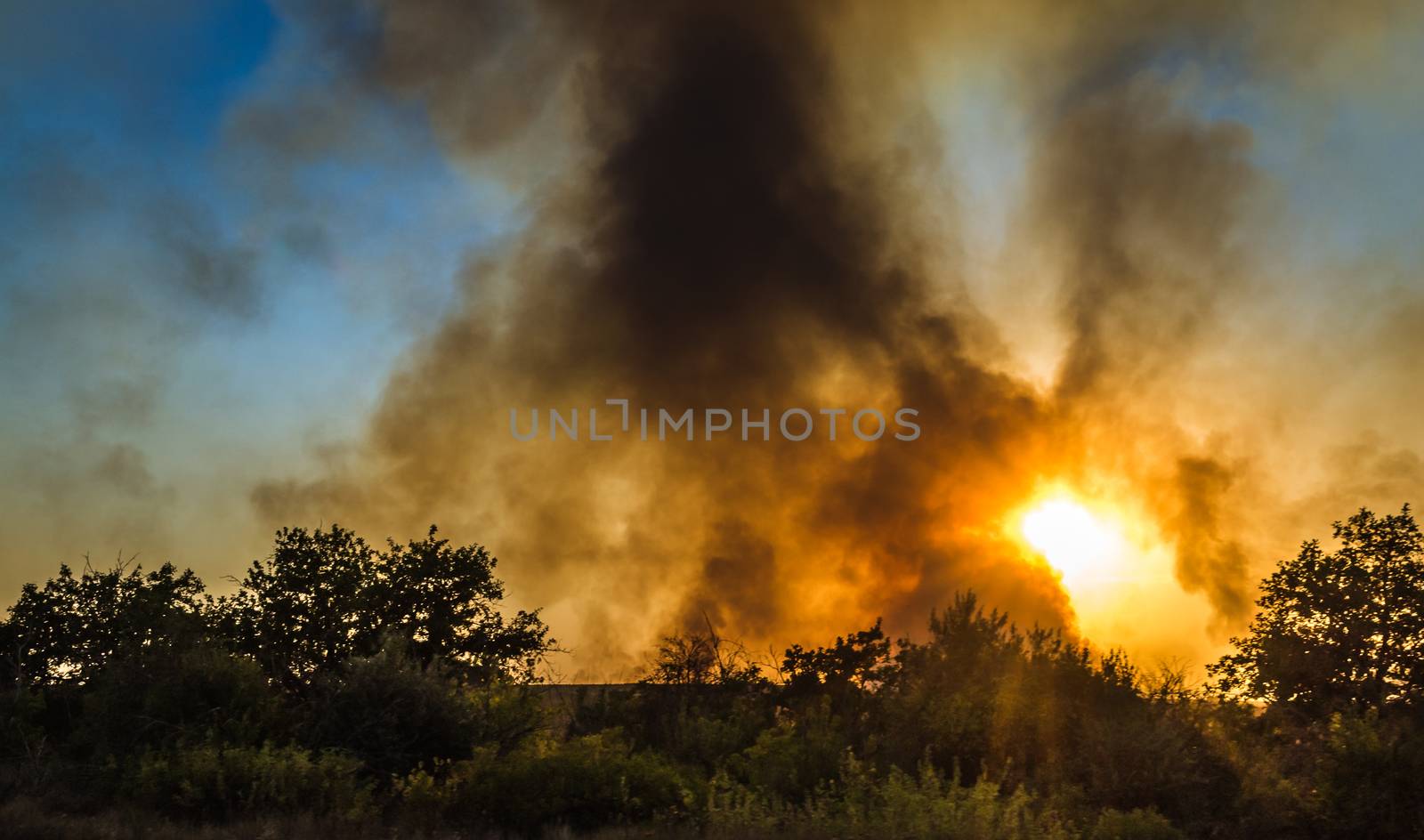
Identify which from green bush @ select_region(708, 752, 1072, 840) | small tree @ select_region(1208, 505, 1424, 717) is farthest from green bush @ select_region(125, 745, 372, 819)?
small tree @ select_region(1208, 505, 1424, 717)

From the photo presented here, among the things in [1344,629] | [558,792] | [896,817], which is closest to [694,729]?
[558,792]

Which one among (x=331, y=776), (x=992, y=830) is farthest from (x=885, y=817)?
(x=331, y=776)

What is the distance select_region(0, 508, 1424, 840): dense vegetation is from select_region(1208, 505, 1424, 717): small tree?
6cm

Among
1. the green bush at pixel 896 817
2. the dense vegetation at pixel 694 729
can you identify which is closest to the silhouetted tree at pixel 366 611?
the dense vegetation at pixel 694 729

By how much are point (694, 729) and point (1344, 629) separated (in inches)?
677

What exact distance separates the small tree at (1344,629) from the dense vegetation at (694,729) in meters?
0.06

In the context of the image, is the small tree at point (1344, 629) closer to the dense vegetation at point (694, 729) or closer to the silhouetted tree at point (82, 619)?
the dense vegetation at point (694, 729)

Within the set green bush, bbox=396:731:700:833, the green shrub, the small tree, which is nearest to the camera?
the green shrub

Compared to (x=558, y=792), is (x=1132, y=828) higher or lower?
lower

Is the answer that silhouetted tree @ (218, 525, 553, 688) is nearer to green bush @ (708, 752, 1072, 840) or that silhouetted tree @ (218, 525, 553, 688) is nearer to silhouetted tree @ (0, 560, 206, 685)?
silhouetted tree @ (0, 560, 206, 685)

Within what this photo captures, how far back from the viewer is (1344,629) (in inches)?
1006

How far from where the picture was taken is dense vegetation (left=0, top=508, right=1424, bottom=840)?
631 inches

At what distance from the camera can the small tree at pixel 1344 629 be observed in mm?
24688

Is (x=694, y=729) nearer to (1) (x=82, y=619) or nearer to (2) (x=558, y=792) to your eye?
(2) (x=558, y=792)
